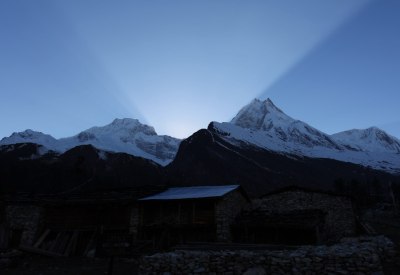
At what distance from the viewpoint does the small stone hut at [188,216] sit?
91.8ft

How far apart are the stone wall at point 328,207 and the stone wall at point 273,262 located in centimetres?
1791

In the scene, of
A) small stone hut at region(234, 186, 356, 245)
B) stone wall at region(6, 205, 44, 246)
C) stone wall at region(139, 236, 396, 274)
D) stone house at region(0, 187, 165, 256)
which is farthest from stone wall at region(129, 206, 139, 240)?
stone wall at region(139, 236, 396, 274)

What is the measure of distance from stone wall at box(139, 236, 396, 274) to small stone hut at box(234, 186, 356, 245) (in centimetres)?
1349

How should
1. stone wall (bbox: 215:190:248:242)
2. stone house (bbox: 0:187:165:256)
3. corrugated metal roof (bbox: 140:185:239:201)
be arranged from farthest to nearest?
stone house (bbox: 0:187:165:256) → corrugated metal roof (bbox: 140:185:239:201) → stone wall (bbox: 215:190:248:242)

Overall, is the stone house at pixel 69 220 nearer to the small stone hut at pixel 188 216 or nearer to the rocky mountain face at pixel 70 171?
the small stone hut at pixel 188 216

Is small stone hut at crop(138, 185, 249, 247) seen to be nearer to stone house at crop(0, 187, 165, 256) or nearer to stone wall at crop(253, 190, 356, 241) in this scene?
stone house at crop(0, 187, 165, 256)

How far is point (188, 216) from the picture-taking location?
28906 millimetres

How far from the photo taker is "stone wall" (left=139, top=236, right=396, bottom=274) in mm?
12125

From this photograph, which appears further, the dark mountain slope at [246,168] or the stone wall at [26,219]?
the dark mountain slope at [246,168]

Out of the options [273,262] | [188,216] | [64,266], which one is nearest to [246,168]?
[188,216]

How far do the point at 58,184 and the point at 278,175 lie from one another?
53061mm

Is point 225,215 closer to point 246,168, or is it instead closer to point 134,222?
point 134,222

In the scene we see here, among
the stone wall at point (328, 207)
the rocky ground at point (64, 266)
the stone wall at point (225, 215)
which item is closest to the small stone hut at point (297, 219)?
the stone wall at point (328, 207)

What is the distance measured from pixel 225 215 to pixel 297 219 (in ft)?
18.1
